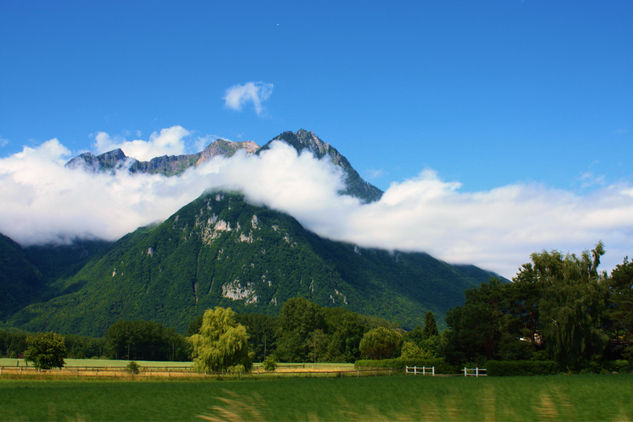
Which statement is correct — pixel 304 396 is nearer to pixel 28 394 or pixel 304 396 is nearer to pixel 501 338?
pixel 28 394

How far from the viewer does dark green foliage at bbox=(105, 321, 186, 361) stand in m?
160

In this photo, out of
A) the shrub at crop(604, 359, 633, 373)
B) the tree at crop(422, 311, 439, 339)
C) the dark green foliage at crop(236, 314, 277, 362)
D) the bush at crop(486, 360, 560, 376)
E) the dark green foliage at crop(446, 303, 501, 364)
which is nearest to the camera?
the shrub at crop(604, 359, 633, 373)

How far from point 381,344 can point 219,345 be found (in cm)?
5908

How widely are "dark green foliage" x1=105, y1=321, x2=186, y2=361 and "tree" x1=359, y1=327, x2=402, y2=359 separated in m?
64.2

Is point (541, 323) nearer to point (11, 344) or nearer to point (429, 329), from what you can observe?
point (429, 329)

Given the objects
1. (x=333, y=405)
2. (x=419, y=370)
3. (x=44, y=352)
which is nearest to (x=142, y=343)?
(x=44, y=352)

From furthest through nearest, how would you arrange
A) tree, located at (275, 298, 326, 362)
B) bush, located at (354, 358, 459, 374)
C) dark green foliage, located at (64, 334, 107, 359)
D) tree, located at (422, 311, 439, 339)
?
dark green foliage, located at (64, 334, 107, 359) → tree, located at (275, 298, 326, 362) → tree, located at (422, 311, 439, 339) → bush, located at (354, 358, 459, 374)

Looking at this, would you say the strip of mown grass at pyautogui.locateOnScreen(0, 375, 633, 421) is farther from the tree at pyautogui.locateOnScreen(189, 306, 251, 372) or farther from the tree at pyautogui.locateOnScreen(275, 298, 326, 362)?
the tree at pyautogui.locateOnScreen(275, 298, 326, 362)

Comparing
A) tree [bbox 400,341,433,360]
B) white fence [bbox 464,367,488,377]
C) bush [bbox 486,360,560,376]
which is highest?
bush [bbox 486,360,560,376]

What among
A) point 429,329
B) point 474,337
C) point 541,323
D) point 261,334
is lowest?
point 261,334

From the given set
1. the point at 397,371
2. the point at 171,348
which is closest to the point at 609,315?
the point at 397,371

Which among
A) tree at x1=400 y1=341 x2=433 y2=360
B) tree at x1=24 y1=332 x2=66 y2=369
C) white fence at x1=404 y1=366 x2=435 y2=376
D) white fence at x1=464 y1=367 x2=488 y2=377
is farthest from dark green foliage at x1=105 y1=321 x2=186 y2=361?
white fence at x1=464 y1=367 x2=488 y2=377

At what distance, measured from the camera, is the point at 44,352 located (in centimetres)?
6938

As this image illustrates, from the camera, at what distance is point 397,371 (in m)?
68.4
